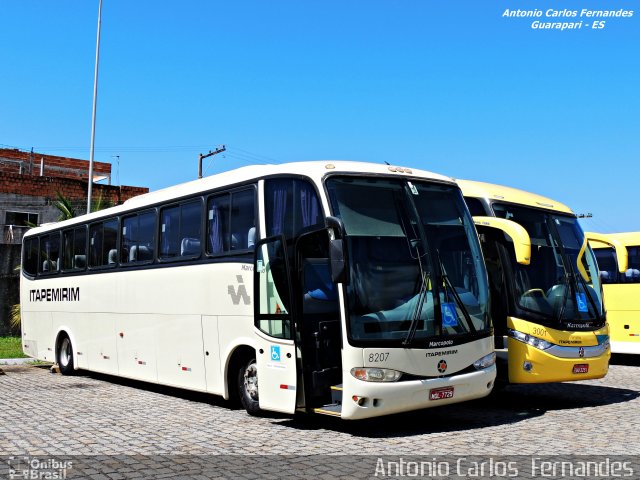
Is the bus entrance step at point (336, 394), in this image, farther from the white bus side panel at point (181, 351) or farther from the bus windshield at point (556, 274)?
the bus windshield at point (556, 274)

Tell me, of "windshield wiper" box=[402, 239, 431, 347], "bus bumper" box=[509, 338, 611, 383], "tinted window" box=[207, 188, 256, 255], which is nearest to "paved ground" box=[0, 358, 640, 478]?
"bus bumper" box=[509, 338, 611, 383]

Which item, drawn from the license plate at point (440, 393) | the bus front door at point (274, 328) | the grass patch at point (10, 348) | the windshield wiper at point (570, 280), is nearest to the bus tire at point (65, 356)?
the grass patch at point (10, 348)

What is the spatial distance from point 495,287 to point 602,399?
9.35 feet

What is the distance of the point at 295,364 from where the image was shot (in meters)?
8.97

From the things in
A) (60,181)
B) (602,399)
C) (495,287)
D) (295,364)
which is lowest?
(602,399)

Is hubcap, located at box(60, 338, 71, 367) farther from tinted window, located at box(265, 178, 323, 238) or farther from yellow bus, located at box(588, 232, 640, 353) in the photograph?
yellow bus, located at box(588, 232, 640, 353)

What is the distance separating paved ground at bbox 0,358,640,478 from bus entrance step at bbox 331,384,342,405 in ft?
1.35

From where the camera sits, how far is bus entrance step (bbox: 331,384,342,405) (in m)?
8.64

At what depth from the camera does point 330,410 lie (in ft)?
28.3

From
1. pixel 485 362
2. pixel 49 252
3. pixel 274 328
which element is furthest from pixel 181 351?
pixel 49 252

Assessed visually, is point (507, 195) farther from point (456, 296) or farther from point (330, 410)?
point (330, 410)

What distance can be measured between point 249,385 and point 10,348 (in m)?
14.9

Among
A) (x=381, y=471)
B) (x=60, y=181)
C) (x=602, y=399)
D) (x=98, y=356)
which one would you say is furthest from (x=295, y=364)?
(x=60, y=181)

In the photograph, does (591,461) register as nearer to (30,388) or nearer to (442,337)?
(442,337)
